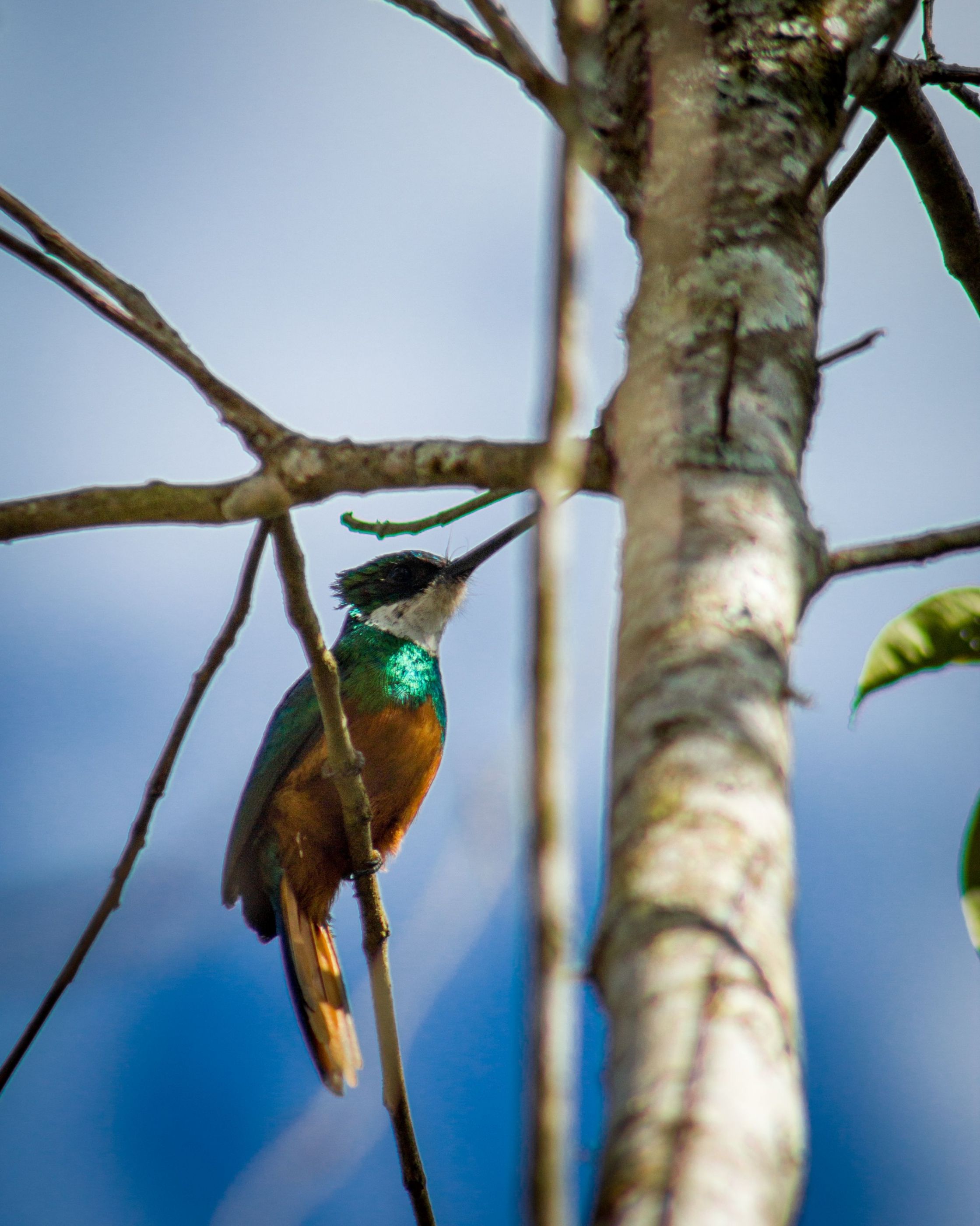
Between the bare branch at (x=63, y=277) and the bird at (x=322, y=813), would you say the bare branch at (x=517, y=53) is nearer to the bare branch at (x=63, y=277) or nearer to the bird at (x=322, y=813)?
the bare branch at (x=63, y=277)

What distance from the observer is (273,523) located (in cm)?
180

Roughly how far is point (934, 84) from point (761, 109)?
1.32m

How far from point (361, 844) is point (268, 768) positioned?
1.44 meters

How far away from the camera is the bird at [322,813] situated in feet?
→ 12.4

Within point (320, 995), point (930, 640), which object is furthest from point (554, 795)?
point (320, 995)

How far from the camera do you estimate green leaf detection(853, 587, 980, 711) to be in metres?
1.81

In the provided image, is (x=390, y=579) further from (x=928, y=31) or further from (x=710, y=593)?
(x=710, y=593)

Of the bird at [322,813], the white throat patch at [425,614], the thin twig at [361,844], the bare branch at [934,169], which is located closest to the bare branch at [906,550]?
the thin twig at [361,844]

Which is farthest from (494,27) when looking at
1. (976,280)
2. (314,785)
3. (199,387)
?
(314,785)

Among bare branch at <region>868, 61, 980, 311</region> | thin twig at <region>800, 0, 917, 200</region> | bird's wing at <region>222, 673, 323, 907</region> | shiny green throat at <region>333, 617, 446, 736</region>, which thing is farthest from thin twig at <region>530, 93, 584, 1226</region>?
shiny green throat at <region>333, 617, 446, 736</region>

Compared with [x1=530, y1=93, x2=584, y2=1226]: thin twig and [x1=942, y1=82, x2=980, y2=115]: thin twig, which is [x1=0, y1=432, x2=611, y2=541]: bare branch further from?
[x1=942, y1=82, x2=980, y2=115]: thin twig

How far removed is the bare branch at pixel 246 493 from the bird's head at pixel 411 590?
10.8ft

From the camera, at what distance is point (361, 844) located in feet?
9.38

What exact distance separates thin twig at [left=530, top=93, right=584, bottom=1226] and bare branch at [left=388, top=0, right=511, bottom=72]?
1385mm
